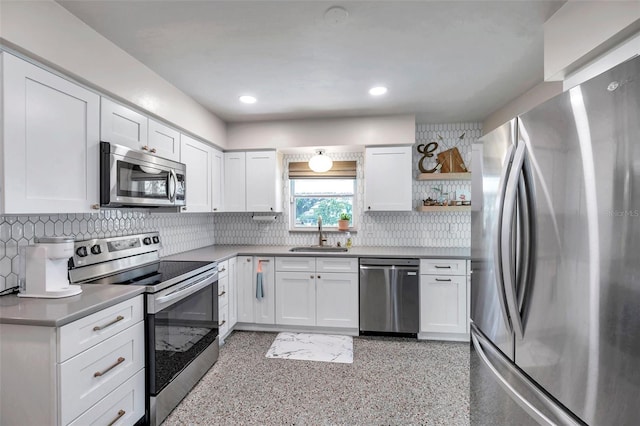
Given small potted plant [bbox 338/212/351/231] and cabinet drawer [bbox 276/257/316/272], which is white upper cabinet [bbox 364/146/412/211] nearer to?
small potted plant [bbox 338/212/351/231]

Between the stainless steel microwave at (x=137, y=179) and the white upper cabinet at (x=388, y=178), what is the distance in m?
2.05

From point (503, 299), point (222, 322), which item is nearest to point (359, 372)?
point (222, 322)

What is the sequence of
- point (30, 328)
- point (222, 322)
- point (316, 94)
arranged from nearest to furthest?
1. point (30, 328)
2. point (316, 94)
3. point (222, 322)

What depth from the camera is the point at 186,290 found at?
2227mm

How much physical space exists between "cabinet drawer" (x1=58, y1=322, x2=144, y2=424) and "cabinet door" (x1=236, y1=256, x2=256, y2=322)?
1.57 metres

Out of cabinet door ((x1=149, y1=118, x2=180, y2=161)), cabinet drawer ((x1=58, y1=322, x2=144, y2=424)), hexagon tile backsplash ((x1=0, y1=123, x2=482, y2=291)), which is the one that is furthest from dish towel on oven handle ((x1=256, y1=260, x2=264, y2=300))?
cabinet drawer ((x1=58, y1=322, x2=144, y2=424))

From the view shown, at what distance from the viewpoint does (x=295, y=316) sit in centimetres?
338

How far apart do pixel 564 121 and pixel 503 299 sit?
72cm

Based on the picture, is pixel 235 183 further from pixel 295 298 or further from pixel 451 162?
pixel 451 162

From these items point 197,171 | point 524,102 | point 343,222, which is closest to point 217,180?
point 197,171

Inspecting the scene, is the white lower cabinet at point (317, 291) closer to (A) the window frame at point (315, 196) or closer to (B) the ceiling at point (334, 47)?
(A) the window frame at point (315, 196)

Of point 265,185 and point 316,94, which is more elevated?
point 316,94

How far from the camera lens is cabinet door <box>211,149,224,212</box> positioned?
350 centimetres

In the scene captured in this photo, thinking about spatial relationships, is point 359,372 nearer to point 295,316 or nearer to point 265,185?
point 295,316
